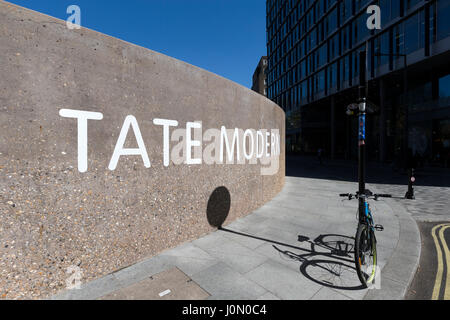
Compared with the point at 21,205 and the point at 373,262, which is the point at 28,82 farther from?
the point at 373,262

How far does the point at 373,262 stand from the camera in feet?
9.78

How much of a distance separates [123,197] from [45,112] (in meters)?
1.45

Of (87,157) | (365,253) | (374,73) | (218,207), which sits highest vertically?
(374,73)

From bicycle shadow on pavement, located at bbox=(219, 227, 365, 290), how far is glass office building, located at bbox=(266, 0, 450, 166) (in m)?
15.1

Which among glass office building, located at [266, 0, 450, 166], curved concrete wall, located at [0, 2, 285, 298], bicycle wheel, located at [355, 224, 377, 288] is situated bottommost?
bicycle wheel, located at [355, 224, 377, 288]

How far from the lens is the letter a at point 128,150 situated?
304 cm

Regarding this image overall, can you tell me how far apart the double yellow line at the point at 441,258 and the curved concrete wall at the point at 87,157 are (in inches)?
147

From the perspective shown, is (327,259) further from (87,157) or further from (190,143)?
(87,157)

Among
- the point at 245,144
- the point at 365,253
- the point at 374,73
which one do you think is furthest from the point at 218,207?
the point at 374,73

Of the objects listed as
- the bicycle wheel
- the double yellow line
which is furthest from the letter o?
the double yellow line

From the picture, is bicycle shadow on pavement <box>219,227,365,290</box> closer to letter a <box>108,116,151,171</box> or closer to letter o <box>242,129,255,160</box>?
letter o <box>242,129,255,160</box>

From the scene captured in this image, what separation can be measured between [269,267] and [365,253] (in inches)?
54.1

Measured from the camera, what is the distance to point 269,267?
3.17 meters

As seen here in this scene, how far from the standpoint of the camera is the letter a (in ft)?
9.99
